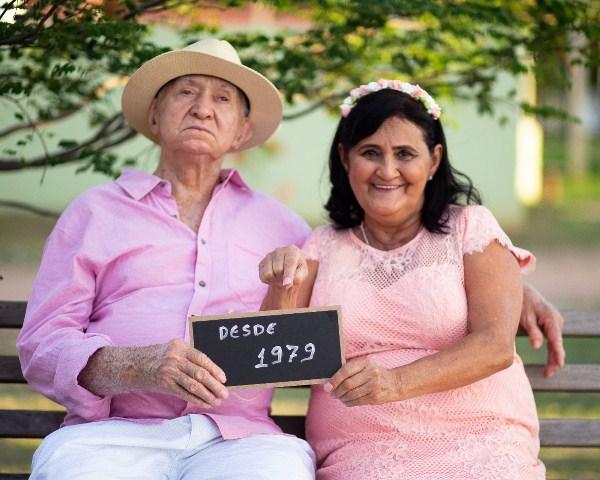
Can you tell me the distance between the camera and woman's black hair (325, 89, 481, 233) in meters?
3.87

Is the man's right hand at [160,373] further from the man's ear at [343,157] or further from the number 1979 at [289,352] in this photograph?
the man's ear at [343,157]

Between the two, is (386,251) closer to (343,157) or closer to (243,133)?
(343,157)

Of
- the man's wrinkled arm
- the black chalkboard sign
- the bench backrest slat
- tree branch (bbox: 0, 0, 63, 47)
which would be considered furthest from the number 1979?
tree branch (bbox: 0, 0, 63, 47)

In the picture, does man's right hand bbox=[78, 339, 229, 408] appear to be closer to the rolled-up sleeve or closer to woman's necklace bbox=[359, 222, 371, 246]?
the rolled-up sleeve

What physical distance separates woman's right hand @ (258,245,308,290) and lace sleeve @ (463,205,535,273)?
652 millimetres

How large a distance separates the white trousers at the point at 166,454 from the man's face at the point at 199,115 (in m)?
1.02

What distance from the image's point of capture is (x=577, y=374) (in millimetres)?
4188

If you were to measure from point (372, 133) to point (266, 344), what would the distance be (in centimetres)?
99

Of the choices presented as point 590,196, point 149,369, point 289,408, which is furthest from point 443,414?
point 590,196

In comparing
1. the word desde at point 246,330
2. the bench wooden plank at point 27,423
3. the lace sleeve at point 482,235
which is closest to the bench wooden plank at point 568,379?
the lace sleeve at point 482,235

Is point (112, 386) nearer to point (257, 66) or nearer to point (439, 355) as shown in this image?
point (439, 355)

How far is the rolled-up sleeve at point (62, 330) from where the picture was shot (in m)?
3.51

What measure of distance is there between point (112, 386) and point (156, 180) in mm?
897

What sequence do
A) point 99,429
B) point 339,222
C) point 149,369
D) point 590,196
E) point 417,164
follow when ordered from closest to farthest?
1. point 149,369
2. point 99,429
3. point 417,164
4. point 339,222
5. point 590,196
